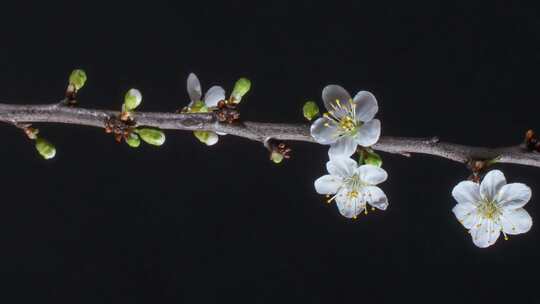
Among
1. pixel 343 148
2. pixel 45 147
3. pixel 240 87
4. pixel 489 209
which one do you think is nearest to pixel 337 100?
pixel 343 148

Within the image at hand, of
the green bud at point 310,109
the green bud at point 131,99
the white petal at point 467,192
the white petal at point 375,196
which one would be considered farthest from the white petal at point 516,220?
the green bud at point 131,99

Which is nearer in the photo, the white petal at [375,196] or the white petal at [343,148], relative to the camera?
the white petal at [343,148]

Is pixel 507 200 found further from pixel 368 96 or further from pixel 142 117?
pixel 142 117

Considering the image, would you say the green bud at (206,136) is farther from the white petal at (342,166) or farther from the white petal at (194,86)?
the white petal at (342,166)

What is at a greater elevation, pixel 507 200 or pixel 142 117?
pixel 142 117

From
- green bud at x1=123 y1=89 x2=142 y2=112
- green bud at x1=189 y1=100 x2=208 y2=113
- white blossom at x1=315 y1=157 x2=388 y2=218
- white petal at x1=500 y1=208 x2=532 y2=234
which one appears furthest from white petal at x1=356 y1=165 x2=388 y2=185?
green bud at x1=123 y1=89 x2=142 y2=112

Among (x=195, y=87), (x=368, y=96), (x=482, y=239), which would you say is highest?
(x=195, y=87)

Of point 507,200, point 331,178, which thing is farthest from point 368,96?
point 507,200

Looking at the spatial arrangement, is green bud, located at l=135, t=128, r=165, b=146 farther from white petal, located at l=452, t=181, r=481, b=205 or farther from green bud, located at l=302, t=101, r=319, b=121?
white petal, located at l=452, t=181, r=481, b=205
